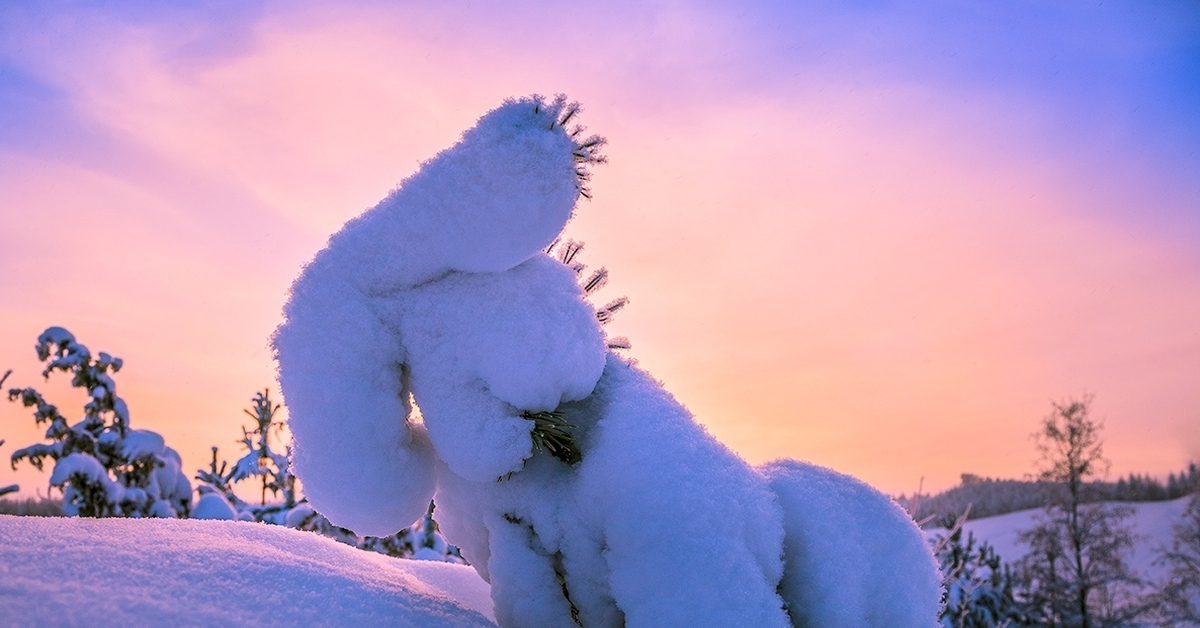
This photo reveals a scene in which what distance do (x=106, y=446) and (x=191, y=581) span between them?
1028cm

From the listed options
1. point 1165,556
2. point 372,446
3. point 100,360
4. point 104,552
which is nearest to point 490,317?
point 372,446

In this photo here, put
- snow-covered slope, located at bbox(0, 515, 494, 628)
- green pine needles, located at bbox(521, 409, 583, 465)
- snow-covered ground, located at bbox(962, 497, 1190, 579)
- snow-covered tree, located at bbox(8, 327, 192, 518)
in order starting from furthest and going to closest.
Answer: snow-covered ground, located at bbox(962, 497, 1190, 579) < snow-covered tree, located at bbox(8, 327, 192, 518) < green pine needles, located at bbox(521, 409, 583, 465) < snow-covered slope, located at bbox(0, 515, 494, 628)

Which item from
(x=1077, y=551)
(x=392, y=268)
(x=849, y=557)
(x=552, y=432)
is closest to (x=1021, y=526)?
(x=1077, y=551)

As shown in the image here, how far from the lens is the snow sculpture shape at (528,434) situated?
2.13 metres

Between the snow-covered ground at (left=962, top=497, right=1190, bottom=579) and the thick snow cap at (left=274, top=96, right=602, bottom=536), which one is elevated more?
the thick snow cap at (left=274, top=96, right=602, bottom=536)

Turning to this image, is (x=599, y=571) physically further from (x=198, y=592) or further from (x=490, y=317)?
(x=198, y=592)

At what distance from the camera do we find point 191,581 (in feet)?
6.48

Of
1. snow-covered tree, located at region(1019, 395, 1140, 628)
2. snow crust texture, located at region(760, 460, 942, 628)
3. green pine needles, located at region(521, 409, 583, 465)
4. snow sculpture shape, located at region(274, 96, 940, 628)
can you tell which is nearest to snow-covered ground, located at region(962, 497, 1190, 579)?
snow-covered tree, located at region(1019, 395, 1140, 628)

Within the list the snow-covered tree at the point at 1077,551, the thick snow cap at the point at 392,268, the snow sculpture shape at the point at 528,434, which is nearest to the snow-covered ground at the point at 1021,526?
the snow-covered tree at the point at 1077,551

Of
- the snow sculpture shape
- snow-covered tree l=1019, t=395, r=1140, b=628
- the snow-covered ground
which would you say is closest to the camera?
the snow sculpture shape

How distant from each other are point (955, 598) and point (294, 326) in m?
23.0

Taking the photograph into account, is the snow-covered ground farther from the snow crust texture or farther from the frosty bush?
the snow crust texture

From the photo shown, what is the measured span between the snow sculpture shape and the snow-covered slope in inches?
8.4

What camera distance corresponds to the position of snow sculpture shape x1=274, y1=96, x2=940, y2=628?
213 centimetres
